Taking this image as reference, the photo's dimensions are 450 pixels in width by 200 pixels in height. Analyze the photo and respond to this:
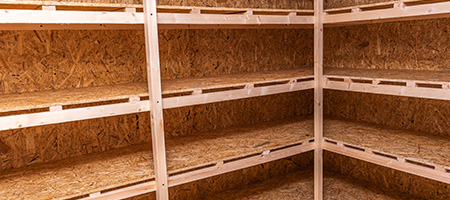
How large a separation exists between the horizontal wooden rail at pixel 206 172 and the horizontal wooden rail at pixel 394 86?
2.31ft

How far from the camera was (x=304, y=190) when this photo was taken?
409 centimetres

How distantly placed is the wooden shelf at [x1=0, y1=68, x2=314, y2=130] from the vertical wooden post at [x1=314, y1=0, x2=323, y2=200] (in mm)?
118

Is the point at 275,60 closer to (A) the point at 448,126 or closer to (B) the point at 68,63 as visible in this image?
(A) the point at 448,126

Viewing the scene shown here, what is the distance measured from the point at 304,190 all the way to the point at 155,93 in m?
2.29

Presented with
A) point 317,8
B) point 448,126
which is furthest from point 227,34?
point 448,126

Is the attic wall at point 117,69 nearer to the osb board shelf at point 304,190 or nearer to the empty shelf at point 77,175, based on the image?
the empty shelf at point 77,175

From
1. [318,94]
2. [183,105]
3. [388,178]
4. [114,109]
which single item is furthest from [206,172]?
[388,178]

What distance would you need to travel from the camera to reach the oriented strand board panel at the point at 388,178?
3768 mm

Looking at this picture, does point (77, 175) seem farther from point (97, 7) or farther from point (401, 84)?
point (401, 84)

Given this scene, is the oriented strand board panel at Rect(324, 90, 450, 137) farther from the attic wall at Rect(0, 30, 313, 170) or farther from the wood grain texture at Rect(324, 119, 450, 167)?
the attic wall at Rect(0, 30, 313, 170)

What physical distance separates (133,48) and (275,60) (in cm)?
187

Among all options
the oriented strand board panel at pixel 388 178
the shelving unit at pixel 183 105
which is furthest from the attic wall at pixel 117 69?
the oriented strand board panel at pixel 388 178

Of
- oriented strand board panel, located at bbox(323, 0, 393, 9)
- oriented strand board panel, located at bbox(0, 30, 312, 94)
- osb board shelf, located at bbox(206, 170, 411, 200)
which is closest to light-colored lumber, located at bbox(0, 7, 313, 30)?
oriented strand board panel, located at bbox(0, 30, 312, 94)

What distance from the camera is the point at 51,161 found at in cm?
321
